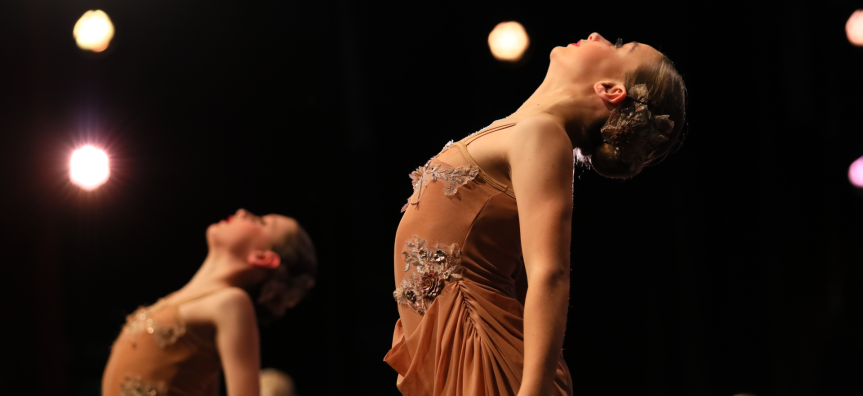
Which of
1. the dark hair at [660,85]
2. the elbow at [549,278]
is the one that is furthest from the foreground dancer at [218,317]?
the dark hair at [660,85]

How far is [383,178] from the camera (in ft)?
7.79

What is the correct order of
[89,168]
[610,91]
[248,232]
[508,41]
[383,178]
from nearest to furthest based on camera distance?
[610,91] → [248,232] → [89,168] → [383,178] → [508,41]

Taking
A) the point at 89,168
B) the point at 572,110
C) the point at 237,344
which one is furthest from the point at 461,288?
the point at 89,168

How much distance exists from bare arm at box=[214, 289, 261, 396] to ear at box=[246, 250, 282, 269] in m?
0.13

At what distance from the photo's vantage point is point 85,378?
200cm

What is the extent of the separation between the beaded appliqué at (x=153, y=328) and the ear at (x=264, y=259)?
0.26 metres

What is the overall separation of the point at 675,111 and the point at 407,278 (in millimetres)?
591

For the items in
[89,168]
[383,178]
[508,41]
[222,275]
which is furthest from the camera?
[508,41]

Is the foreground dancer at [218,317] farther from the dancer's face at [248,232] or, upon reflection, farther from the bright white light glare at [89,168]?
the bright white light glare at [89,168]

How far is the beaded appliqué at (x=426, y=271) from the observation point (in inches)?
45.7

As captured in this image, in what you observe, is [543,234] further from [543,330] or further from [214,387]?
[214,387]

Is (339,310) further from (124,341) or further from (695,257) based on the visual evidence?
(695,257)

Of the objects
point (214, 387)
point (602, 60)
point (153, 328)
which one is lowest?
point (214, 387)

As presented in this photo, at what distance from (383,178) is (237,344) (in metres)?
0.85
